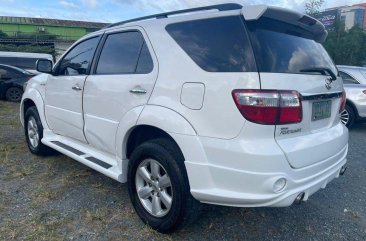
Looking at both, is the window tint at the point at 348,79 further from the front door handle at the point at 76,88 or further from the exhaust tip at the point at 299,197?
the front door handle at the point at 76,88

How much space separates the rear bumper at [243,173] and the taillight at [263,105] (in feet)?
0.46

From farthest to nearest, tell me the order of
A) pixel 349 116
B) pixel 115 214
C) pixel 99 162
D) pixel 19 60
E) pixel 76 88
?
pixel 19 60, pixel 349 116, pixel 76 88, pixel 99 162, pixel 115 214

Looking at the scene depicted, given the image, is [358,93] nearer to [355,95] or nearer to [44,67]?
[355,95]

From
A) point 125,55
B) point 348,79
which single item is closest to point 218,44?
point 125,55

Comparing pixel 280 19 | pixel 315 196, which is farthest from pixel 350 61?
pixel 280 19

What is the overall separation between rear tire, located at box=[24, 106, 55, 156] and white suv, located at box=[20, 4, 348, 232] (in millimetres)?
1717

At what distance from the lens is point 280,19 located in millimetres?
2625

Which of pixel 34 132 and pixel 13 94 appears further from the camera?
pixel 13 94

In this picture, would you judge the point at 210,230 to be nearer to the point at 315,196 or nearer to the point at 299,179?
the point at 299,179

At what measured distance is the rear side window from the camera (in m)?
2.40

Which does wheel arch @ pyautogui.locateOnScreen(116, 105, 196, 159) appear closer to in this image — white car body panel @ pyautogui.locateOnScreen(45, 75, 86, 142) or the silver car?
white car body panel @ pyautogui.locateOnScreen(45, 75, 86, 142)

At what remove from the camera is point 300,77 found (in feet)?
8.36

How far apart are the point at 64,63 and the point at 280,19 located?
9.31ft

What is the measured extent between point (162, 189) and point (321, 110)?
4.81 feet
